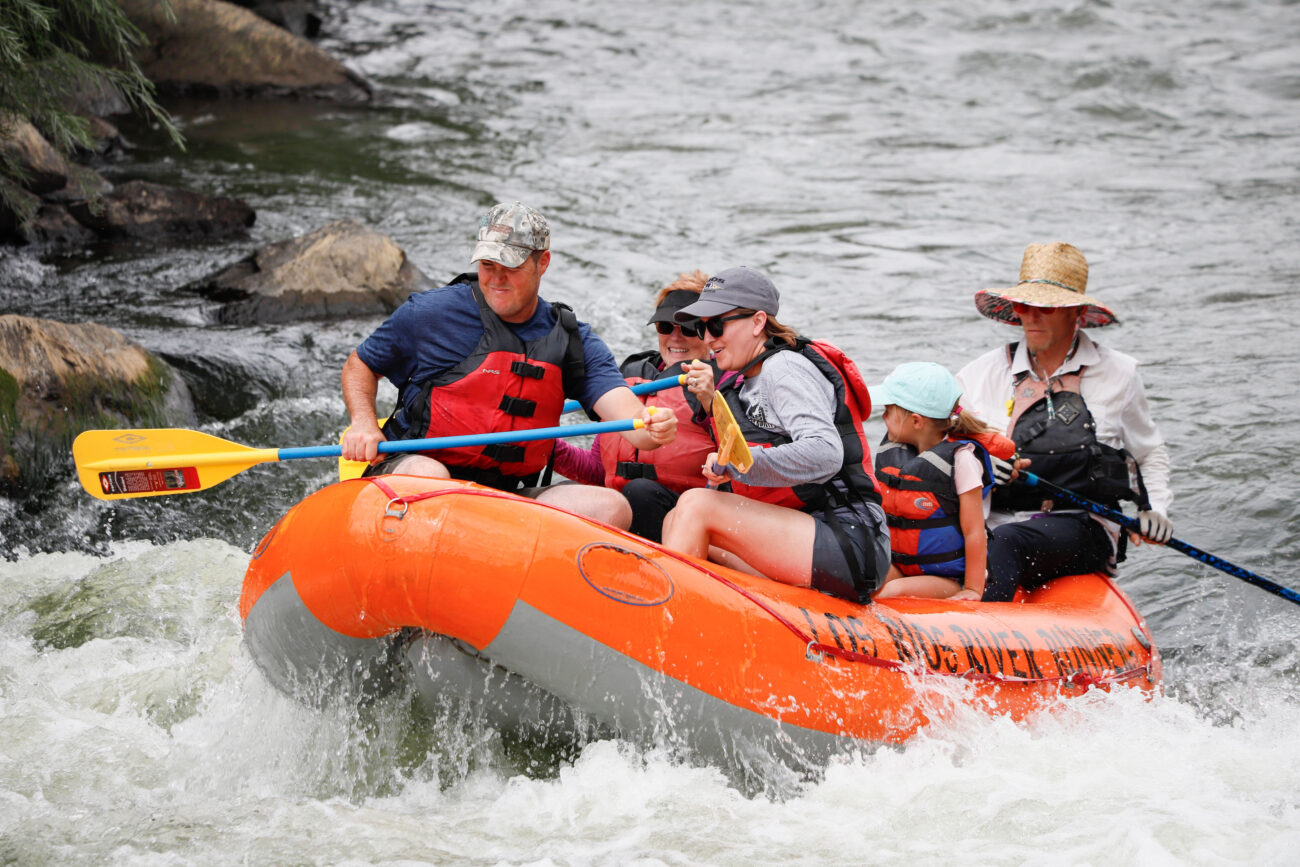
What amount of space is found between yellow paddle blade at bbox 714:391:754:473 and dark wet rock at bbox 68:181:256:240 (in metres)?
6.36

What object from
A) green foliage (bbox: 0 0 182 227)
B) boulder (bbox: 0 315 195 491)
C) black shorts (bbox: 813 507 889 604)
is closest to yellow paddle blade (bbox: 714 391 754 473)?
black shorts (bbox: 813 507 889 604)

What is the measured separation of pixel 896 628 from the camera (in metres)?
3.41

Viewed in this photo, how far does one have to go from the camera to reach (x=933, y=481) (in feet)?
12.4

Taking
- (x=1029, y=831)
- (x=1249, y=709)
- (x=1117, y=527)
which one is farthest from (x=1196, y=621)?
(x=1029, y=831)

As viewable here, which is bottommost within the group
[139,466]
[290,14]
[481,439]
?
[139,466]

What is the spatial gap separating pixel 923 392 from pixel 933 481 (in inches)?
11.1

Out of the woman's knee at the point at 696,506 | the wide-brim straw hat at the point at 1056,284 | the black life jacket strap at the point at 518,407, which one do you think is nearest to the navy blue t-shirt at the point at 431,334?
the black life jacket strap at the point at 518,407

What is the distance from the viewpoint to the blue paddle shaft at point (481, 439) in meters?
3.39

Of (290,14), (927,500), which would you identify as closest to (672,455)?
(927,500)

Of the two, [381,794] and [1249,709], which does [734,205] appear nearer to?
[1249,709]

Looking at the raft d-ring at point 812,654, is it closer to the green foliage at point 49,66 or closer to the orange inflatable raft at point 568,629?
the orange inflatable raft at point 568,629

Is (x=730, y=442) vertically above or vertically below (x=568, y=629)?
above

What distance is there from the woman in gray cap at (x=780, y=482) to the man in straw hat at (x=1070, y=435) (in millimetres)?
922

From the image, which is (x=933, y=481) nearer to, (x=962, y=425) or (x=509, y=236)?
(x=962, y=425)
